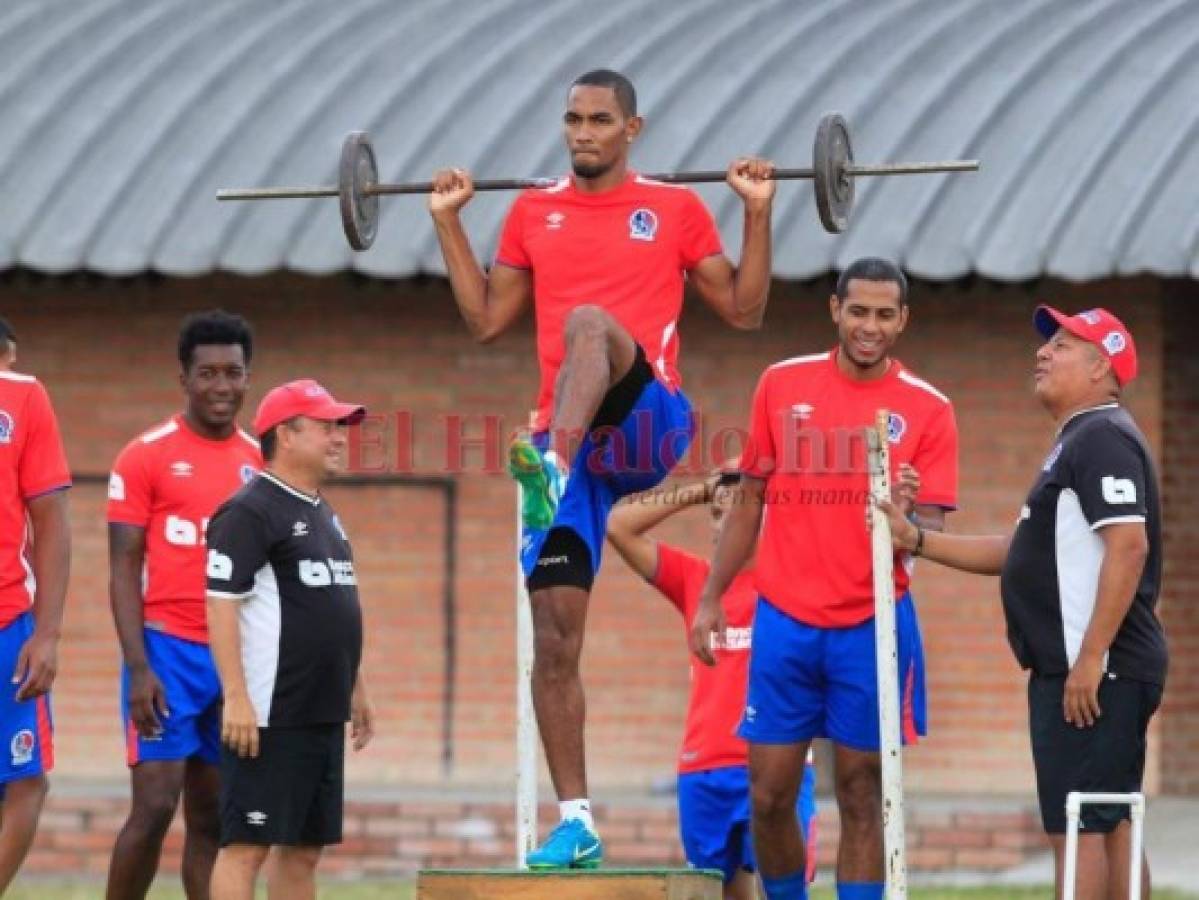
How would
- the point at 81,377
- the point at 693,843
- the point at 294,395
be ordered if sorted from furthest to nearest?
the point at 81,377 < the point at 693,843 < the point at 294,395

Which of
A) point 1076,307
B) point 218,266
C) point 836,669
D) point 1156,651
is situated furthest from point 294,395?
point 1076,307

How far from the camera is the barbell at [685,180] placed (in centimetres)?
995

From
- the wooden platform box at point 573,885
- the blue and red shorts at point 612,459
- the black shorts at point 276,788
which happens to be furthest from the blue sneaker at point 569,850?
the black shorts at point 276,788

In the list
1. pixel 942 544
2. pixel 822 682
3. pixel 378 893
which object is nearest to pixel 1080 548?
pixel 942 544

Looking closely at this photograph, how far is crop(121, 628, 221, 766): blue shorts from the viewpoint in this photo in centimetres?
1123

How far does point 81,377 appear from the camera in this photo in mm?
16188

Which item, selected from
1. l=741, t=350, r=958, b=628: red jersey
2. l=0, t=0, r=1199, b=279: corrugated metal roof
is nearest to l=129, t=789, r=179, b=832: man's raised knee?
l=741, t=350, r=958, b=628: red jersey

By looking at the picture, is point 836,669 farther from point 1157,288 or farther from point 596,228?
point 1157,288

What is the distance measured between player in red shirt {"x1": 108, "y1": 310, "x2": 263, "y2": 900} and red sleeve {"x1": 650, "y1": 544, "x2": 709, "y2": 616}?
164 centimetres

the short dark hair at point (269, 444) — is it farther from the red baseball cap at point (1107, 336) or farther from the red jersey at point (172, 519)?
the red baseball cap at point (1107, 336)

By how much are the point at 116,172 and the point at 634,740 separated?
4.16 metres

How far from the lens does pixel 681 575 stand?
457 inches

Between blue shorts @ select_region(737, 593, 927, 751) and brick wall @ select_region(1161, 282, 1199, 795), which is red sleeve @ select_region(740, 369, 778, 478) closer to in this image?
blue shorts @ select_region(737, 593, 927, 751)

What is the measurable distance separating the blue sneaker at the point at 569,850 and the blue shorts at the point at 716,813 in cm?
204
